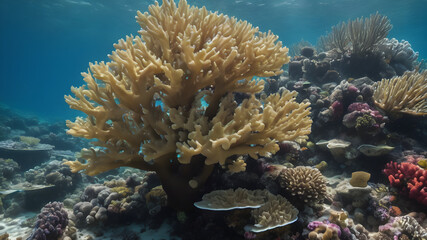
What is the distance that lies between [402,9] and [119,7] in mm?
46001

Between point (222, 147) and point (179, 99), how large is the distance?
1030mm

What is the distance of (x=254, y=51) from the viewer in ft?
10.1

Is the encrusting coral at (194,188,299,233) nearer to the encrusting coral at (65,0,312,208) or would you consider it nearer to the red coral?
the encrusting coral at (65,0,312,208)

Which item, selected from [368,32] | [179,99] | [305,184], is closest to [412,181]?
[305,184]

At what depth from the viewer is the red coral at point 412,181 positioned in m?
3.80

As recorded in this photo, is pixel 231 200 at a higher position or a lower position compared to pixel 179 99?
lower

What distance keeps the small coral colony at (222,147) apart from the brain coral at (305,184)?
19 millimetres

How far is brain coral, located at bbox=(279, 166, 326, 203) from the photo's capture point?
3.78 metres

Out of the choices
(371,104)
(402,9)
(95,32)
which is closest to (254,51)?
(371,104)

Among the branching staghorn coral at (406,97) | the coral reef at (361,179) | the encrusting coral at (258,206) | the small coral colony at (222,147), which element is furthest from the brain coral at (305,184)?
the branching staghorn coral at (406,97)

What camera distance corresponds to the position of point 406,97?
5.93 metres

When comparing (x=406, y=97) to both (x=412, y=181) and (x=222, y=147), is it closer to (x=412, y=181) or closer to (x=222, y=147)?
(x=412, y=181)

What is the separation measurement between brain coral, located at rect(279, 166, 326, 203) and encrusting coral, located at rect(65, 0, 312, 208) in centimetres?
106

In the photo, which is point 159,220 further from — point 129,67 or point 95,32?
point 95,32
